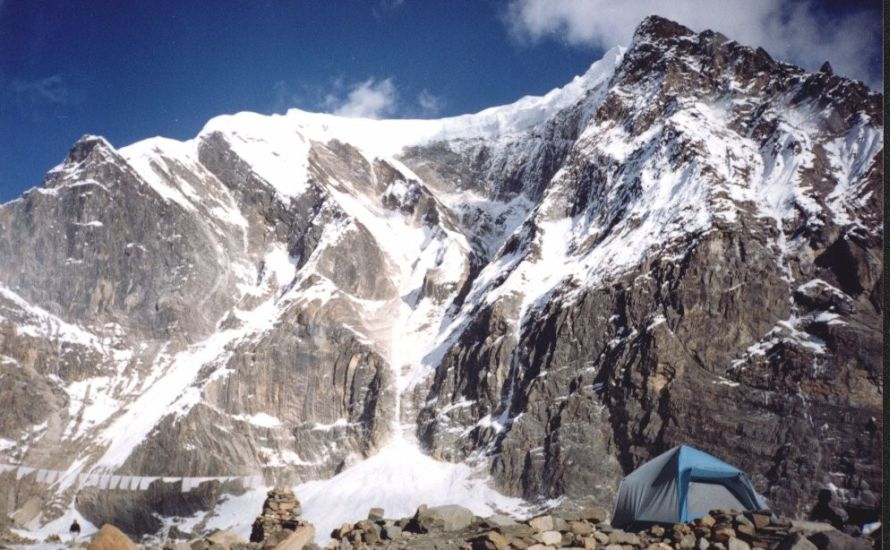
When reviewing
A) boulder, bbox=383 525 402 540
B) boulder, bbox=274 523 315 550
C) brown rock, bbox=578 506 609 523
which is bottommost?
boulder, bbox=274 523 315 550

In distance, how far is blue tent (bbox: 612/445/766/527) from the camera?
92.4ft

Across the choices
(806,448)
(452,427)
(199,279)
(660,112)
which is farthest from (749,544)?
(199,279)

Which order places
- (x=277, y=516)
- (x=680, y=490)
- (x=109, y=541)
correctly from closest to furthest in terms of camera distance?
(x=109, y=541)
(x=680, y=490)
(x=277, y=516)

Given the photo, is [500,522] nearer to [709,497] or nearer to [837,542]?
[837,542]

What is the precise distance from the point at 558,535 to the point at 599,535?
118 cm

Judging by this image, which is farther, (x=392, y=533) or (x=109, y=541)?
(x=392, y=533)

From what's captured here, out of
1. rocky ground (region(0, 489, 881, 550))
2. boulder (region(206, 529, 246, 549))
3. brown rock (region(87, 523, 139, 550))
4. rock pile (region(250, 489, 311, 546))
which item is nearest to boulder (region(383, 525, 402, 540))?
rocky ground (region(0, 489, 881, 550))

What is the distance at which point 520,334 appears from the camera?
420 feet

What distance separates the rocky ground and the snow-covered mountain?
62.5 m

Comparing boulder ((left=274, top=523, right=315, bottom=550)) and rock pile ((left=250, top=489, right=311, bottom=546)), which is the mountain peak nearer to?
rock pile ((left=250, top=489, right=311, bottom=546))

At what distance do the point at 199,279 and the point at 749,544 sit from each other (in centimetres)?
18951

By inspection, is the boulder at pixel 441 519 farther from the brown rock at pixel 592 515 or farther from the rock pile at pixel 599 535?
the brown rock at pixel 592 515

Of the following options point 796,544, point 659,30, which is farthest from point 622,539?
point 659,30

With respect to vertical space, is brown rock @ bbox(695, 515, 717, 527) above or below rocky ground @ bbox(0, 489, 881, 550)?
above
